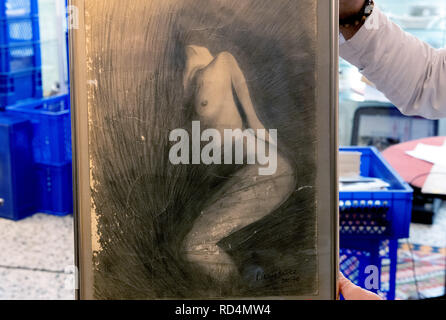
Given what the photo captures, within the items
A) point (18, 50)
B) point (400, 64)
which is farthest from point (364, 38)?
point (18, 50)

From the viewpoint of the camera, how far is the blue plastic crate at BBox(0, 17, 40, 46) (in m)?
3.54

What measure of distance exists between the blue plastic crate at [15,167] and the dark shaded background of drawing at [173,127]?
8.05ft

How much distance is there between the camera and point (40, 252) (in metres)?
3.05

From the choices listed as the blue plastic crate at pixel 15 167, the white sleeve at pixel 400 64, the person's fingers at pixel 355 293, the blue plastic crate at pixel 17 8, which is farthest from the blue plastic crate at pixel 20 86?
the person's fingers at pixel 355 293

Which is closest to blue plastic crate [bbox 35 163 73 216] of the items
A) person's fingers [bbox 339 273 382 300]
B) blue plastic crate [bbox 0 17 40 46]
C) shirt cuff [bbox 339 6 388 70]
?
blue plastic crate [bbox 0 17 40 46]

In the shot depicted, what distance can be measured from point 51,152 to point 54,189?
0.24m

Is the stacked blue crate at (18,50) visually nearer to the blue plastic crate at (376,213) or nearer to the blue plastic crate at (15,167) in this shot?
the blue plastic crate at (15,167)

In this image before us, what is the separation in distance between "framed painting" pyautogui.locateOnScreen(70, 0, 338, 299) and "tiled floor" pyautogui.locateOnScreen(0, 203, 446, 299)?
56.6 inches

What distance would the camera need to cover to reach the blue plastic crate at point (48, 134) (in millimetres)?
3340

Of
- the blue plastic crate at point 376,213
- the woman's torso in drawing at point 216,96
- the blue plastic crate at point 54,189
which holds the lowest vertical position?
the blue plastic crate at point 54,189

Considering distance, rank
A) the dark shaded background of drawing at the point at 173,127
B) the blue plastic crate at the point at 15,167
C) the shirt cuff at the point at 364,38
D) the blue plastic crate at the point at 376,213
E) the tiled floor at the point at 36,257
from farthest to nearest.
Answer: the blue plastic crate at the point at 15,167 < the tiled floor at the point at 36,257 < the blue plastic crate at the point at 376,213 < the shirt cuff at the point at 364,38 < the dark shaded background of drawing at the point at 173,127

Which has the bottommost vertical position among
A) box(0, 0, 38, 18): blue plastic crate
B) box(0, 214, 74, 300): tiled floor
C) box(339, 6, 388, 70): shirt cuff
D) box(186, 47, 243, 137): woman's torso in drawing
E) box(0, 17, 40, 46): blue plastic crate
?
box(0, 214, 74, 300): tiled floor

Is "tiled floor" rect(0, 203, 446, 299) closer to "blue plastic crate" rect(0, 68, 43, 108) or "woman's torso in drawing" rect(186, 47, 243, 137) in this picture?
"blue plastic crate" rect(0, 68, 43, 108)

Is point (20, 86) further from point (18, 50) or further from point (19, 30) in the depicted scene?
point (19, 30)
